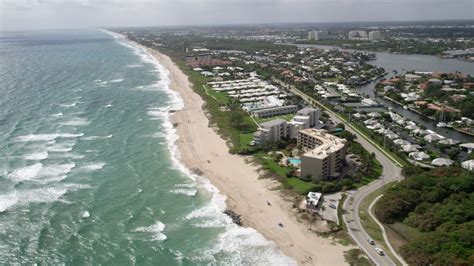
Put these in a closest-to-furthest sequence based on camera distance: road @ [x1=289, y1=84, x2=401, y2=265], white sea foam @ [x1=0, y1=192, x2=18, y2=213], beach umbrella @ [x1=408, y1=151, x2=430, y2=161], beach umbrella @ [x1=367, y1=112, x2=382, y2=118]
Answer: road @ [x1=289, y1=84, x2=401, y2=265], white sea foam @ [x1=0, y1=192, x2=18, y2=213], beach umbrella @ [x1=408, y1=151, x2=430, y2=161], beach umbrella @ [x1=367, y1=112, x2=382, y2=118]

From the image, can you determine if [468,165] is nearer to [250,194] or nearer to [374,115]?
[374,115]

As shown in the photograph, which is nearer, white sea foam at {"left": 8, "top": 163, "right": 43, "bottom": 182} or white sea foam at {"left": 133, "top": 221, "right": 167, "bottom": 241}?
white sea foam at {"left": 133, "top": 221, "right": 167, "bottom": 241}

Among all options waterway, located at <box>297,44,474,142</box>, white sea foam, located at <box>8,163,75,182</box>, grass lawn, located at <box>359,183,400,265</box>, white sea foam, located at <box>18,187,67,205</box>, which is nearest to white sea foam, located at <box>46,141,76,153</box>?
white sea foam, located at <box>8,163,75,182</box>

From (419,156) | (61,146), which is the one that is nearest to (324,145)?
(419,156)

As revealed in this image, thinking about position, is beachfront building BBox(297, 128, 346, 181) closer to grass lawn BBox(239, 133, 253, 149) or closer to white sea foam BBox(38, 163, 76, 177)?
grass lawn BBox(239, 133, 253, 149)

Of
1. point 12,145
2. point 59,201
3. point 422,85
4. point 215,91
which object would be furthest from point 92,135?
point 422,85

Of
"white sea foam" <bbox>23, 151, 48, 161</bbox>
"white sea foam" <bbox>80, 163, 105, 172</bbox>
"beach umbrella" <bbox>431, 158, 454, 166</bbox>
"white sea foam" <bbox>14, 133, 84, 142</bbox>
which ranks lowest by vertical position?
"beach umbrella" <bbox>431, 158, 454, 166</bbox>

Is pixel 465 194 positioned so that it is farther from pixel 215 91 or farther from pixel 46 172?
pixel 215 91
